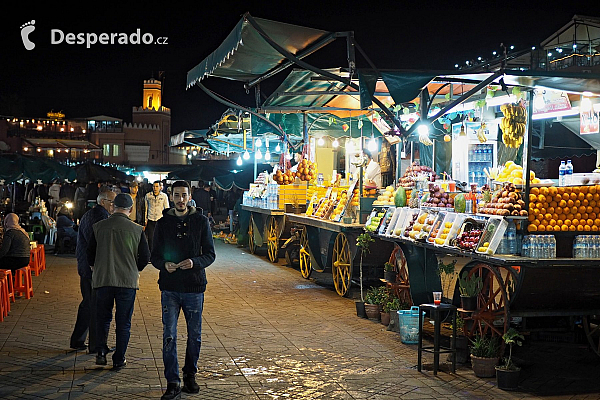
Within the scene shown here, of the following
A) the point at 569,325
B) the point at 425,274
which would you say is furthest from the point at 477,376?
the point at 425,274

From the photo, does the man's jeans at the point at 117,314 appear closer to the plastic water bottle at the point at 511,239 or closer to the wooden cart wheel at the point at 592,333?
the plastic water bottle at the point at 511,239

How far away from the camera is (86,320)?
24.8 ft

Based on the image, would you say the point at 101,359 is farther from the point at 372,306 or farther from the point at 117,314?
the point at 372,306

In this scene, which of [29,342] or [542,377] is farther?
[29,342]

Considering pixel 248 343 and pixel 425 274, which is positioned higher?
pixel 425 274

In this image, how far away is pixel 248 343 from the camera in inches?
314

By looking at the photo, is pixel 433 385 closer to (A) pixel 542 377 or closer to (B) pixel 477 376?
(B) pixel 477 376

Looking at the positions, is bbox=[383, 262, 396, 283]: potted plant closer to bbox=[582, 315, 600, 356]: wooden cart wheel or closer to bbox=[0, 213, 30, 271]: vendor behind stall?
bbox=[582, 315, 600, 356]: wooden cart wheel

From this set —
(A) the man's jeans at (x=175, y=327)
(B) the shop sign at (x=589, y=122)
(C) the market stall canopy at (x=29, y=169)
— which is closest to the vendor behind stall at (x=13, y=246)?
(A) the man's jeans at (x=175, y=327)

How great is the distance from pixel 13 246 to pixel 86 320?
3.14 meters

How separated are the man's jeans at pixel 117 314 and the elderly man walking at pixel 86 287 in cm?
49

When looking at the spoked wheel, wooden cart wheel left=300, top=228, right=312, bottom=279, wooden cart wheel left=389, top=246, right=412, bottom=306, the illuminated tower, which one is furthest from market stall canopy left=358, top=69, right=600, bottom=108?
the illuminated tower

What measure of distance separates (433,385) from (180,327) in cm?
368

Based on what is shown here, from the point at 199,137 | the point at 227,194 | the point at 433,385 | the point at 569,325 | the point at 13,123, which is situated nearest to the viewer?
the point at 433,385
